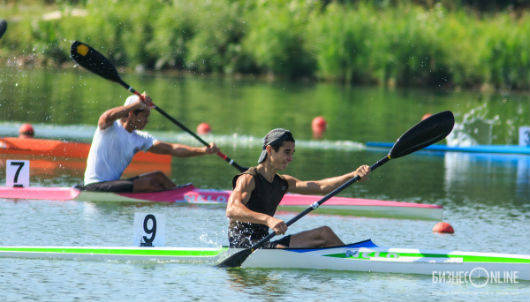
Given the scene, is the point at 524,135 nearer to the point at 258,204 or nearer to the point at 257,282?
the point at 258,204

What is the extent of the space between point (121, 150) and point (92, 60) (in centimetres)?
154

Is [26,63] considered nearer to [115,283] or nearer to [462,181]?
[462,181]

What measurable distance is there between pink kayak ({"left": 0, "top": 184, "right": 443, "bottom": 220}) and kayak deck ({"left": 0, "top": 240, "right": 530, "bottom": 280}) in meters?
3.28

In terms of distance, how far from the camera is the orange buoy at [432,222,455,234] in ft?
38.5

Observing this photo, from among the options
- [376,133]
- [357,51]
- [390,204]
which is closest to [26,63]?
[357,51]

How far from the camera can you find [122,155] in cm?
1254

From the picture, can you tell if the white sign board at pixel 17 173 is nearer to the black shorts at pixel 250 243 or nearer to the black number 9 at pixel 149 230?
the black number 9 at pixel 149 230

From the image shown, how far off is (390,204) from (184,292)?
15.5ft

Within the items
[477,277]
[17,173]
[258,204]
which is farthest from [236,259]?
[17,173]

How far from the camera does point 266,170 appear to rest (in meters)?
8.88

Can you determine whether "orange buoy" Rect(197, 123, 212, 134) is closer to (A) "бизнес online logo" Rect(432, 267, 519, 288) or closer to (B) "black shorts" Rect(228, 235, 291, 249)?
(B) "black shorts" Rect(228, 235, 291, 249)

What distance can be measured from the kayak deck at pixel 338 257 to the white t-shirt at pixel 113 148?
314cm

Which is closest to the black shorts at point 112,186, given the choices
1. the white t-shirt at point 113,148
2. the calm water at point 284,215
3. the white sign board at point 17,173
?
the white t-shirt at point 113,148

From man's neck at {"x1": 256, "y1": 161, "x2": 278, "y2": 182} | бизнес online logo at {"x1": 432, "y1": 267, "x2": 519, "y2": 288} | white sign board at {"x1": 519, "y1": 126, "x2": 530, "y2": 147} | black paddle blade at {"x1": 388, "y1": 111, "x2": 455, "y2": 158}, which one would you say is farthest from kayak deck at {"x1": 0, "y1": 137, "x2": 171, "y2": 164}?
бизнес online logo at {"x1": 432, "y1": 267, "x2": 519, "y2": 288}
